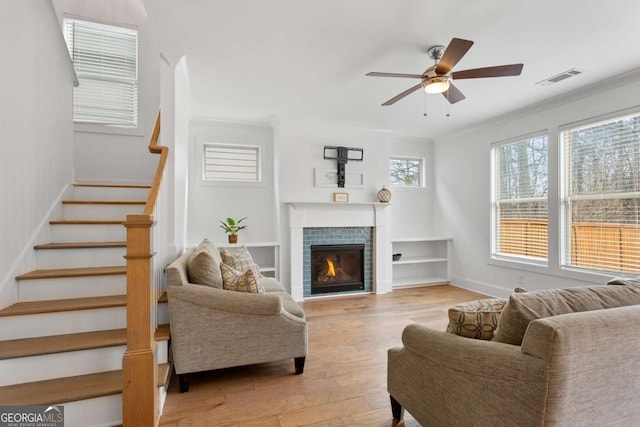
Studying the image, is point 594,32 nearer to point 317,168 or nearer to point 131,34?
point 317,168

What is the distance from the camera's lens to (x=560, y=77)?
3234 mm

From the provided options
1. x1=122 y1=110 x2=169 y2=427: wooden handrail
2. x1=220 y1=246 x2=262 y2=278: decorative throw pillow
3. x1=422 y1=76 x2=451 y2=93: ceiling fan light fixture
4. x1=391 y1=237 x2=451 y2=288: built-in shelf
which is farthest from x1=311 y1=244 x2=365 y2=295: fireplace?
x1=122 y1=110 x2=169 y2=427: wooden handrail

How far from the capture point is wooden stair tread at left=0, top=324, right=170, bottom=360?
67.4 inches

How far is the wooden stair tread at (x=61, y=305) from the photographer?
1891mm

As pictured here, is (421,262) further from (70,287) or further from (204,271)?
(70,287)

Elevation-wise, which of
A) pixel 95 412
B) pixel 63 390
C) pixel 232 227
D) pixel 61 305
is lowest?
pixel 95 412

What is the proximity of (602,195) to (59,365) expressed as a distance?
5.11 m

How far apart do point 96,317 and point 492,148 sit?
5.27 meters

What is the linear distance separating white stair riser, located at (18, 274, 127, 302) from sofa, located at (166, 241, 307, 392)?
0.47 metres

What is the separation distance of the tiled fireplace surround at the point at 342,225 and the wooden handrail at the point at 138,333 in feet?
9.69

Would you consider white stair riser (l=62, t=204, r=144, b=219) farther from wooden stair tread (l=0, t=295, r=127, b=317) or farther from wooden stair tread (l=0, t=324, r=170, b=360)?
wooden stair tread (l=0, t=324, r=170, b=360)

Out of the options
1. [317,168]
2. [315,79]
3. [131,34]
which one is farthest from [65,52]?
[317,168]

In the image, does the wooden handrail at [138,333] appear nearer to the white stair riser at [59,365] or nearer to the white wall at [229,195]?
the white stair riser at [59,365]

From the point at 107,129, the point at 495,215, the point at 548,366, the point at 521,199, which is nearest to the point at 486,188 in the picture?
the point at 495,215
